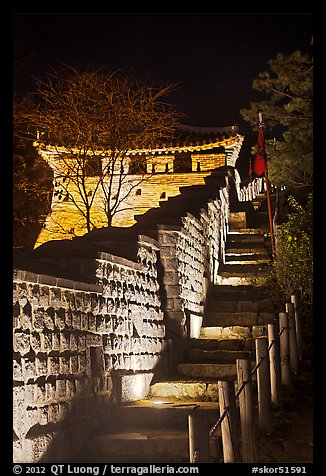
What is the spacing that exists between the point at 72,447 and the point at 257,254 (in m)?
10.6

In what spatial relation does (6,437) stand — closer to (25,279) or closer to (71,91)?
(25,279)

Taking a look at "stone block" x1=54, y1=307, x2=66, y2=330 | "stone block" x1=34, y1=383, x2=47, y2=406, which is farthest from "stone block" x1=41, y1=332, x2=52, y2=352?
"stone block" x1=34, y1=383, x2=47, y2=406

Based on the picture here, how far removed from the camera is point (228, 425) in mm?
5973

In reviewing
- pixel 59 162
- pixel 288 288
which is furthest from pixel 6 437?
pixel 59 162

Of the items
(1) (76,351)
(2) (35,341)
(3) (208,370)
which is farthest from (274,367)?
(2) (35,341)

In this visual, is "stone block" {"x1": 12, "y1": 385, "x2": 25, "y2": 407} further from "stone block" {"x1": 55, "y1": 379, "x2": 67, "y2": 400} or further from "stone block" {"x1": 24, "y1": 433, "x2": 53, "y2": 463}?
"stone block" {"x1": 55, "y1": 379, "x2": 67, "y2": 400}

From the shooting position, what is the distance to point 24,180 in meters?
22.6

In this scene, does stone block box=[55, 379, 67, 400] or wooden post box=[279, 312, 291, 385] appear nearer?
stone block box=[55, 379, 67, 400]

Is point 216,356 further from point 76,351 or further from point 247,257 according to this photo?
point 247,257

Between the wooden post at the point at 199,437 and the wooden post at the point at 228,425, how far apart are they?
0.99 metres

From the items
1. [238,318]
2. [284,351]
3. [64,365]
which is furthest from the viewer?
[238,318]

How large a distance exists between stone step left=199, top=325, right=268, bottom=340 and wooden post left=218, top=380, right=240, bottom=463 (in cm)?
546

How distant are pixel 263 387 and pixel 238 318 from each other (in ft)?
14.8

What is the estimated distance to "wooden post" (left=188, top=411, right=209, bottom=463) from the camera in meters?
4.88
